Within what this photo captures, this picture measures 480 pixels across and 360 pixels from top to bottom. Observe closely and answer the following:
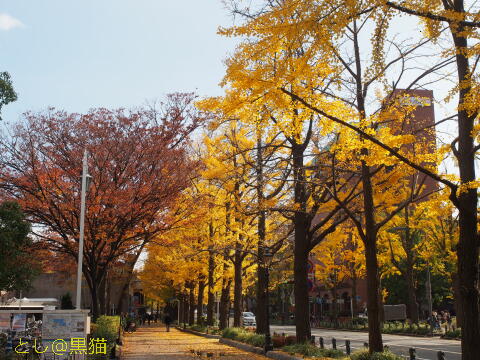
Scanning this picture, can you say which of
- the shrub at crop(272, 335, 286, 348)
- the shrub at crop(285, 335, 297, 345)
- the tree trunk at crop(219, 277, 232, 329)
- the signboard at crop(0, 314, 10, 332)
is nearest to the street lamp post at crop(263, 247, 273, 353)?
the shrub at crop(272, 335, 286, 348)

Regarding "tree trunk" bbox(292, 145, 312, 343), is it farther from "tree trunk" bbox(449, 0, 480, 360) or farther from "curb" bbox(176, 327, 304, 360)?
"tree trunk" bbox(449, 0, 480, 360)

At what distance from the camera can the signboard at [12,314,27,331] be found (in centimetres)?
1593

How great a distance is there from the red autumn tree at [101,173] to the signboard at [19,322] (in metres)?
2.62

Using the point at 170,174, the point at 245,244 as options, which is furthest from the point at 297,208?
the point at 245,244

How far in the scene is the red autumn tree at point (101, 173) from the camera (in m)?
15.4

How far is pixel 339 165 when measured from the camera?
14227mm

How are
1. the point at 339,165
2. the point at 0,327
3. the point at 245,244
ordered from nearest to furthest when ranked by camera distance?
the point at 339,165 → the point at 0,327 → the point at 245,244

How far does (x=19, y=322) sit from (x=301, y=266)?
31.0 feet

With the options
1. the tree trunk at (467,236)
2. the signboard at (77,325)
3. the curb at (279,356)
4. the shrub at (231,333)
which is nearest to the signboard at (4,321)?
the signboard at (77,325)

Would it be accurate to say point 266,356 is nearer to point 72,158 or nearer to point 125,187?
point 125,187

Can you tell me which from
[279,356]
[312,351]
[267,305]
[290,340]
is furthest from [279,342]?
[312,351]

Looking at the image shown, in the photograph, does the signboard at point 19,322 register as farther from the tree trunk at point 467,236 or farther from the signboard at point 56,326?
the tree trunk at point 467,236

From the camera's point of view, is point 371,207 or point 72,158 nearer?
point 371,207

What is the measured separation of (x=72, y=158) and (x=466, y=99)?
12.0 m
